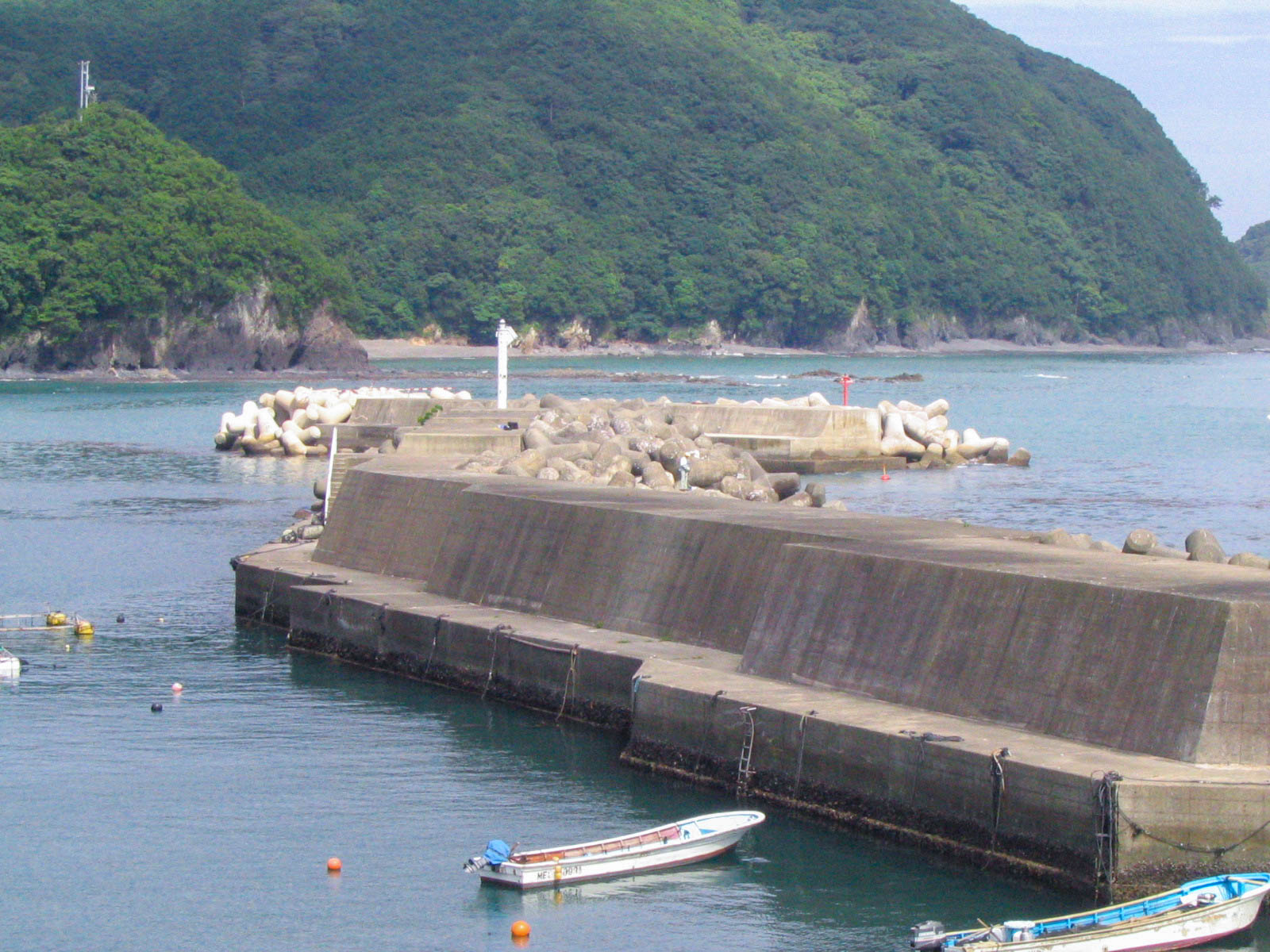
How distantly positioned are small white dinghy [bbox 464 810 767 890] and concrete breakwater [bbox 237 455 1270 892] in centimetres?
104

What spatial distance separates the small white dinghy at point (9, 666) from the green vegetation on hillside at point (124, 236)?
4101 inches

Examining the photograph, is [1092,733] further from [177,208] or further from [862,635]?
[177,208]

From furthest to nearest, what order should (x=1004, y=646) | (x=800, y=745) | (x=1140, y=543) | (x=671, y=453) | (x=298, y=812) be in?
(x=671, y=453), (x=1140, y=543), (x=298, y=812), (x=800, y=745), (x=1004, y=646)

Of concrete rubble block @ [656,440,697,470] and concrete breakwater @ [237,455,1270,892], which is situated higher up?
concrete rubble block @ [656,440,697,470]

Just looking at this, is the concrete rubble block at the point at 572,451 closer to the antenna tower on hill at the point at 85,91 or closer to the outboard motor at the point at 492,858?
the outboard motor at the point at 492,858

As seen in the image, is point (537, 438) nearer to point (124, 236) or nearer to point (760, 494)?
point (760, 494)

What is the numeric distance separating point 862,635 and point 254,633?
42.3 ft

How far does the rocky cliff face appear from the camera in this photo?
5039 inches

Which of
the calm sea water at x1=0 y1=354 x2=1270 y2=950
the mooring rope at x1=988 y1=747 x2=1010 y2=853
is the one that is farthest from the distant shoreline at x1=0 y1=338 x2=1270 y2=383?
the mooring rope at x1=988 y1=747 x2=1010 y2=853

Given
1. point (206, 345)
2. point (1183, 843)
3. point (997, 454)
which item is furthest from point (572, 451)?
point (206, 345)

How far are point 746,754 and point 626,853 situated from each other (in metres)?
1.82

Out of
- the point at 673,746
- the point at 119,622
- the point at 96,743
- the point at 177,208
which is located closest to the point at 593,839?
the point at 673,746

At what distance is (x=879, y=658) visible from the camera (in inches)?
676

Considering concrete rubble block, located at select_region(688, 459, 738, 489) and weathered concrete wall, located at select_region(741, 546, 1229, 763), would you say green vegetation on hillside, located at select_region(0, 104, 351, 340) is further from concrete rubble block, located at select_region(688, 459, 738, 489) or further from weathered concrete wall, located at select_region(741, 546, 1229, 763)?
weathered concrete wall, located at select_region(741, 546, 1229, 763)
